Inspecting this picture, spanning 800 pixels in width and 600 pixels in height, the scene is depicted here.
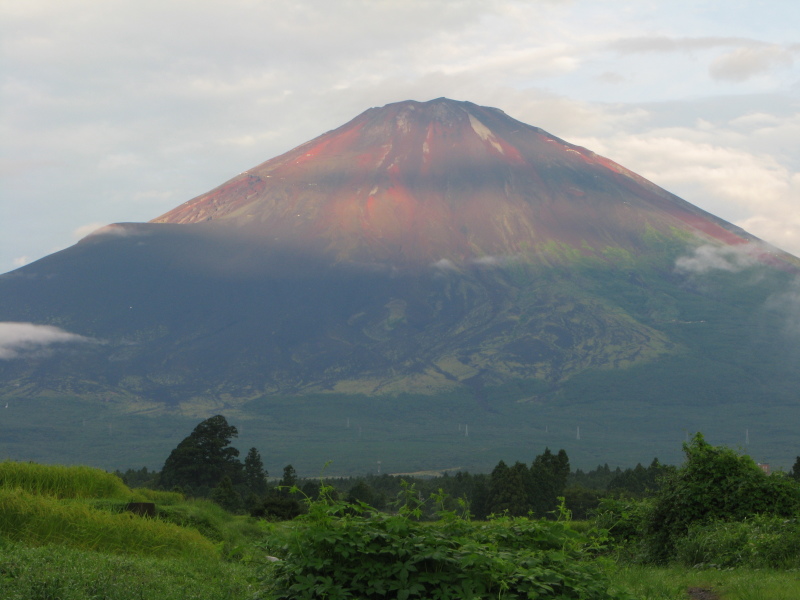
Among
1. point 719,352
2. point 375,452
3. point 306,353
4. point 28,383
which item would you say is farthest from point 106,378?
point 719,352

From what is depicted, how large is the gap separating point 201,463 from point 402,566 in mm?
40872

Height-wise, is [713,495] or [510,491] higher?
[713,495]

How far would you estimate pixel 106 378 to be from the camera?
195500 mm

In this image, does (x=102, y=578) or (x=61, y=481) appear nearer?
(x=102, y=578)

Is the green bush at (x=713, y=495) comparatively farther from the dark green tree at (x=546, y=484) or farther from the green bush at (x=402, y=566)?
the dark green tree at (x=546, y=484)

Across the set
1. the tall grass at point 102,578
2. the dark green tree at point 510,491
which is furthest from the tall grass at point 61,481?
the dark green tree at point 510,491

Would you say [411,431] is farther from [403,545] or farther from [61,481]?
[403,545]

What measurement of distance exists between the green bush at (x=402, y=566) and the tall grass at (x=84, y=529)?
428 centimetres

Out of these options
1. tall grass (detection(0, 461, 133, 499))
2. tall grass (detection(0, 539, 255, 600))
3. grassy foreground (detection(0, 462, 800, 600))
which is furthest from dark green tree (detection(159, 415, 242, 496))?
tall grass (detection(0, 539, 255, 600))

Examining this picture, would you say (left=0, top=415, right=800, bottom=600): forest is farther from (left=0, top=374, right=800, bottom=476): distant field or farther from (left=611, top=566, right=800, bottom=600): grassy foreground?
(left=0, top=374, right=800, bottom=476): distant field

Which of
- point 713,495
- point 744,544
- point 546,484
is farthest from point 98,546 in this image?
point 546,484

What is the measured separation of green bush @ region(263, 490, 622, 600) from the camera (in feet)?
26.8

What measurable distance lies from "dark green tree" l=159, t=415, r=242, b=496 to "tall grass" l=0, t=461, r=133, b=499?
1150 inches

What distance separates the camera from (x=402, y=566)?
820 centimetres
